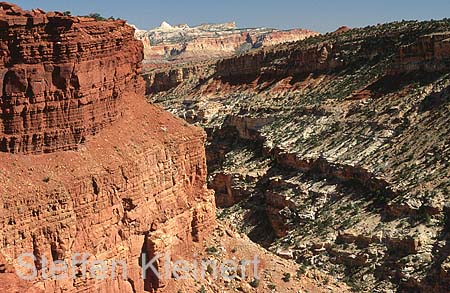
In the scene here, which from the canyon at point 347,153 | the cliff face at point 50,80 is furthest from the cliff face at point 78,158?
the canyon at point 347,153

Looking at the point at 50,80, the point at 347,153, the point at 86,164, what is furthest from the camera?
the point at 347,153

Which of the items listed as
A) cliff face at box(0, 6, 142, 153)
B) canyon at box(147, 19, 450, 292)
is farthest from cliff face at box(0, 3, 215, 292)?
canyon at box(147, 19, 450, 292)

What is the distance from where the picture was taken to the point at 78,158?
24469 mm

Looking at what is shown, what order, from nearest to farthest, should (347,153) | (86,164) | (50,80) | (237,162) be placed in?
1. (50,80)
2. (86,164)
3. (347,153)
4. (237,162)

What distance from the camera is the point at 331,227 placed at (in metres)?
50.9

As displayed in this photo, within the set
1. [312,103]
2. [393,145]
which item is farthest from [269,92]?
[393,145]

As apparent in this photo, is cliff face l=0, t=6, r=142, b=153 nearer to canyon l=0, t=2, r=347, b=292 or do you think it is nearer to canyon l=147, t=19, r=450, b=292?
canyon l=0, t=2, r=347, b=292

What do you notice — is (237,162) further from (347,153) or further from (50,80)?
(50,80)

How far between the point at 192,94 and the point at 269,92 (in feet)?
79.8

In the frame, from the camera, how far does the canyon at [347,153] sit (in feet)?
149

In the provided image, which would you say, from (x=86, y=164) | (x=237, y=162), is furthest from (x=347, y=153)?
(x=86, y=164)

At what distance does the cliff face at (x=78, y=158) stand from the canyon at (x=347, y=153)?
1244cm

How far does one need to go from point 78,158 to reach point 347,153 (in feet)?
124

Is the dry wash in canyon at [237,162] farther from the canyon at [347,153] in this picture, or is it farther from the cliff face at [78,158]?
the canyon at [347,153]
